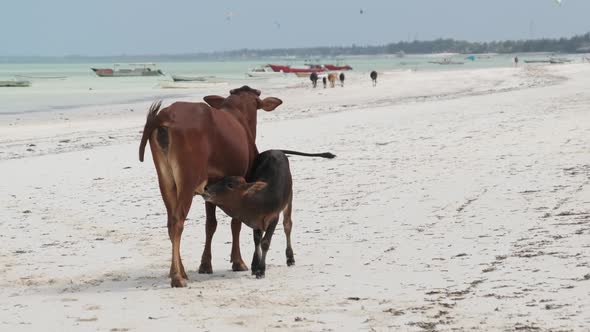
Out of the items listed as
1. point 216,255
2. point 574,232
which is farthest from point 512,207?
point 216,255

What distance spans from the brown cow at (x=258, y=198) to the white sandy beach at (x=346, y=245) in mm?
295

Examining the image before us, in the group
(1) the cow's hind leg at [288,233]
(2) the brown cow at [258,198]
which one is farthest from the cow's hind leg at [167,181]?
(1) the cow's hind leg at [288,233]

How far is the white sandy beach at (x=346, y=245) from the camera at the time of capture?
20.3ft

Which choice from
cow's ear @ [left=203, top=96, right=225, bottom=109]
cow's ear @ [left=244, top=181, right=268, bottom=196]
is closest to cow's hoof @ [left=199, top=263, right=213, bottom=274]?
cow's ear @ [left=244, top=181, right=268, bottom=196]

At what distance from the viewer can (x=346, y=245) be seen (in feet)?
28.9

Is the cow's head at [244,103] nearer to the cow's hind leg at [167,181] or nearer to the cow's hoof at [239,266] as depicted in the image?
the cow's hoof at [239,266]

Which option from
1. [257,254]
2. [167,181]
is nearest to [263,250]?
[257,254]

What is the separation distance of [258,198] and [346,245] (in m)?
1.43

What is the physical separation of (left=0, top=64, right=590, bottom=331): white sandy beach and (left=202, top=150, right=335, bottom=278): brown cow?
0.30m

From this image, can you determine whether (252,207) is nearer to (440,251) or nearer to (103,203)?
(440,251)

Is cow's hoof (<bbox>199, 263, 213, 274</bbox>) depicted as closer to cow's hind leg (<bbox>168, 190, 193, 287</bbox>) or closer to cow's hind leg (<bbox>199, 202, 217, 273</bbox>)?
cow's hind leg (<bbox>199, 202, 217, 273</bbox>)

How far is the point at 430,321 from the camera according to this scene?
586cm

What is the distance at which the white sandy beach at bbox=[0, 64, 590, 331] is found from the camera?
6195 millimetres

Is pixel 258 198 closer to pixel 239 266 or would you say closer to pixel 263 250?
pixel 263 250
